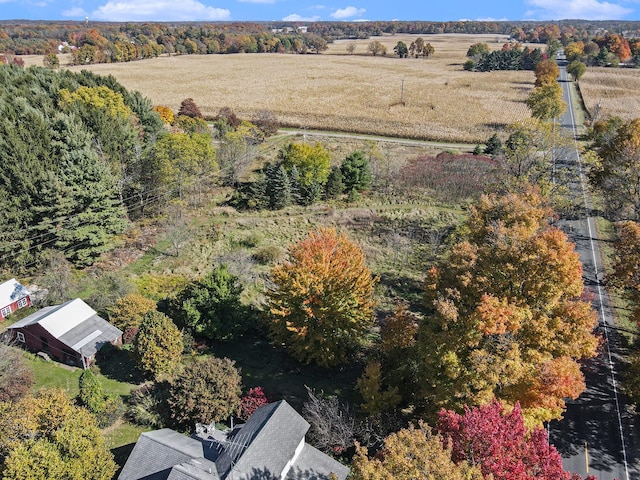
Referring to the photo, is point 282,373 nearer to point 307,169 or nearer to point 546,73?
point 307,169

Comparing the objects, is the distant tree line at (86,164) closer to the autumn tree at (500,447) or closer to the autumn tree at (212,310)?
the autumn tree at (212,310)

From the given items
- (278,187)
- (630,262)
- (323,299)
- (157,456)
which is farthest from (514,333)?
(278,187)

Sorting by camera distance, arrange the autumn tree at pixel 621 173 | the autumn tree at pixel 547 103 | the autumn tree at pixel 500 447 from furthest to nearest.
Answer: the autumn tree at pixel 547 103 < the autumn tree at pixel 621 173 < the autumn tree at pixel 500 447

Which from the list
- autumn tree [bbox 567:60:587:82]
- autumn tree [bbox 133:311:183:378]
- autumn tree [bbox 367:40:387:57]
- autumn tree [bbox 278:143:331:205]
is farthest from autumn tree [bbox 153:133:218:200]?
autumn tree [bbox 367:40:387:57]

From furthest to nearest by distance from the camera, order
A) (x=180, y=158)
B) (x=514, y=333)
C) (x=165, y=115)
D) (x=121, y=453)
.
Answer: (x=165, y=115) < (x=180, y=158) < (x=121, y=453) < (x=514, y=333)

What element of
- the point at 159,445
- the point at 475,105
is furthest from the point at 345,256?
the point at 475,105

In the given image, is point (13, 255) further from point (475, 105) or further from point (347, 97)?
point (475, 105)

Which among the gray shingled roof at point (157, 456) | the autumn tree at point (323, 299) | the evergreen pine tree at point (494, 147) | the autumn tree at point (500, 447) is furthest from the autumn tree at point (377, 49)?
the autumn tree at point (500, 447)
